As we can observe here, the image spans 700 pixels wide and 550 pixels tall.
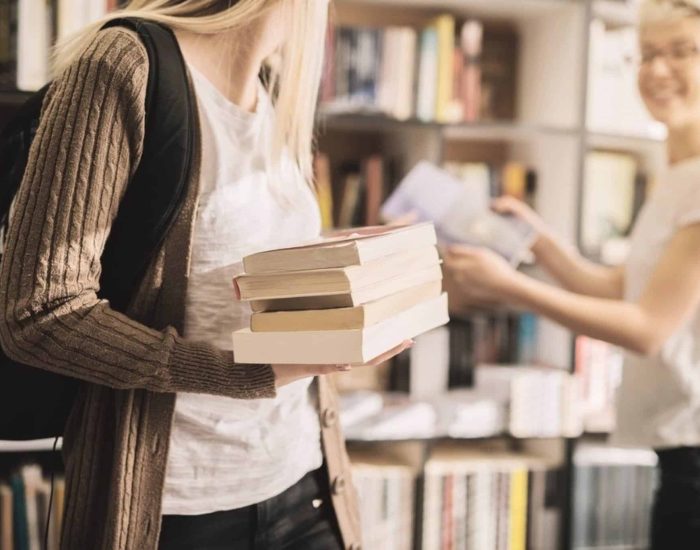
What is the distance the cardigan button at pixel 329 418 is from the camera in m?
1.06

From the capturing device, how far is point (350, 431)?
1.89 m

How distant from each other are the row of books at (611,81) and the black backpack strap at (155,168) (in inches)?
59.9

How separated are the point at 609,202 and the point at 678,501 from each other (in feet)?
3.27

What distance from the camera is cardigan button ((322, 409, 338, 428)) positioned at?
41.7 inches

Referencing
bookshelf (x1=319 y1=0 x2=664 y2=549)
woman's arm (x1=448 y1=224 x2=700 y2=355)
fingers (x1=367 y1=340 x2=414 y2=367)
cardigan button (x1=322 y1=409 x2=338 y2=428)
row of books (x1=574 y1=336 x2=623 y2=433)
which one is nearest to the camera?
fingers (x1=367 y1=340 x2=414 y2=367)

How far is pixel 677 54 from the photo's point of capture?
151cm

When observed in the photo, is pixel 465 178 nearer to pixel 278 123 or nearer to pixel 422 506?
pixel 422 506

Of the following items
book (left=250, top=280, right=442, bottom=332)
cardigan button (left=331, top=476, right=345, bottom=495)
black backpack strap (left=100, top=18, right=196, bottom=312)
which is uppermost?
black backpack strap (left=100, top=18, right=196, bottom=312)

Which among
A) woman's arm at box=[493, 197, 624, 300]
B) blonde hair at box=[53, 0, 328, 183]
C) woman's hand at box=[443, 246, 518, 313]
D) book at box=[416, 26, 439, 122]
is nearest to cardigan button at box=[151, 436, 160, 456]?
blonde hair at box=[53, 0, 328, 183]

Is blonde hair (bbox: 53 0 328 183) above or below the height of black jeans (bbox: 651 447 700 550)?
above

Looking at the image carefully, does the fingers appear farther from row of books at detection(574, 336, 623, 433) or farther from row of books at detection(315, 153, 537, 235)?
row of books at detection(574, 336, 623, 433)

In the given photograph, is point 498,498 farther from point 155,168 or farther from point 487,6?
point 155,168

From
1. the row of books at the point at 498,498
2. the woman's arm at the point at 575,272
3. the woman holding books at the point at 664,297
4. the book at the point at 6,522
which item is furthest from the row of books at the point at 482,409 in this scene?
the book at the point at 6,522

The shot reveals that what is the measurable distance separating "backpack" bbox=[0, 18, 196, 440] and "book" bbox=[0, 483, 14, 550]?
0.92 metres
